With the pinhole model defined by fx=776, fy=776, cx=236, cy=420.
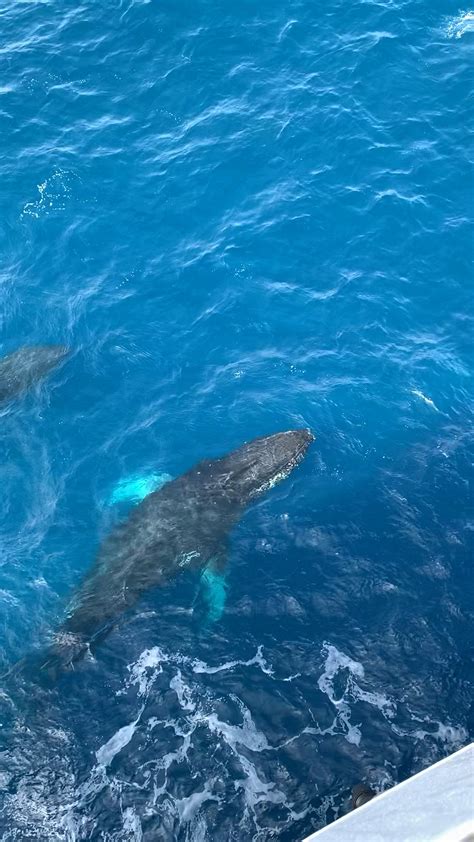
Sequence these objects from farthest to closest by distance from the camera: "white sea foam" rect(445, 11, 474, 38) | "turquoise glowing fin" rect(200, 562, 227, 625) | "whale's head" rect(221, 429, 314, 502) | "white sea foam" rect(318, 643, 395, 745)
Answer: "white sea foam" rect(445, 11, 474, 38) → "whale's head" rect(221, 429, 314, 502) → "turquoise glowing fin" rect(200, 562, 227, 625) → "white sea foam" rect(318, 643, 395, 745)

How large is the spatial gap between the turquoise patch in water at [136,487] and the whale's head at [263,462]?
4.43 m

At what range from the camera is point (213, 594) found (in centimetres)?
4612

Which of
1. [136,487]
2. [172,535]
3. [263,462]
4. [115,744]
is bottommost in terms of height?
[115,744]

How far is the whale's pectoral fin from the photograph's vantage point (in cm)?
4547

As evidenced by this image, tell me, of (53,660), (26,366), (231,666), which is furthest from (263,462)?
(26,366)

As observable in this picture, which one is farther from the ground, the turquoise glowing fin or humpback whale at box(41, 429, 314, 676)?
humpback whale at box(41, 429, 314, 676)

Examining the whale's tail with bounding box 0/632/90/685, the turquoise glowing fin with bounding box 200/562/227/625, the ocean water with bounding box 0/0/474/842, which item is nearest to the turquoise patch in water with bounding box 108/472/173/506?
the ocean water with bounding box 0/0/474/842

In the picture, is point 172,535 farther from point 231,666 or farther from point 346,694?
point 346,694

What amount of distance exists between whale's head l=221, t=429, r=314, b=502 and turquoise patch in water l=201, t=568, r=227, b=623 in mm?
6170

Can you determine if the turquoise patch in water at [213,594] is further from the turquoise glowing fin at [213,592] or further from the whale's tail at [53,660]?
the whale's tail at [53,660]

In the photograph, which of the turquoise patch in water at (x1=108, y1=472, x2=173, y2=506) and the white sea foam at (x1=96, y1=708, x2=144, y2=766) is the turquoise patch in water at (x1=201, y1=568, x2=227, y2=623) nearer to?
the white sea foam at (x1=96, y1=708, x2=144, y2=766)

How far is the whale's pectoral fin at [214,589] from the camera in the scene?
A: 1790 inches

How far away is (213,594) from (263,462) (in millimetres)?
9959

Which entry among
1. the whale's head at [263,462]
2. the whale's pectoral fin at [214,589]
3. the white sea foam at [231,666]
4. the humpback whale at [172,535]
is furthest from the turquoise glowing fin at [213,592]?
the whale's head at [263,462]
